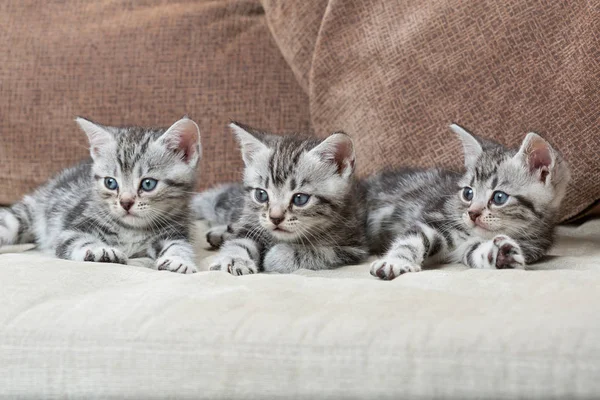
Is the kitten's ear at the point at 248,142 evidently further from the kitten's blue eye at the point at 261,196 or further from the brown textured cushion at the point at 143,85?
the brown textured cushion at the point at 143,85

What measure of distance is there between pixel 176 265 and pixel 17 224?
812 millimetres

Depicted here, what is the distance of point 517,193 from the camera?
7.54 ft

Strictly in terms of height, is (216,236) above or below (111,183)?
below

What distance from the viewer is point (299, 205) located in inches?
93.0

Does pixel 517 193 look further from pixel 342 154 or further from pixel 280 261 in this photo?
pixel 280 261

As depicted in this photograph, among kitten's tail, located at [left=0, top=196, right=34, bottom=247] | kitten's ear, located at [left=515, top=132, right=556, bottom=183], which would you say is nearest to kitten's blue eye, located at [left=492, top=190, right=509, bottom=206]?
kitten's ear, located at [left=515, top=132, right=556, bottom=183]

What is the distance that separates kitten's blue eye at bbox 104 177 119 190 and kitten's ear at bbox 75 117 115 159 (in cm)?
11

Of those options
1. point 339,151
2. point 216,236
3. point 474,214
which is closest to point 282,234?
point 339,151

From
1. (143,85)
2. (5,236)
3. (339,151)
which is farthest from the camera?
(143,85)

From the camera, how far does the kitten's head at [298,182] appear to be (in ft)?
7.67

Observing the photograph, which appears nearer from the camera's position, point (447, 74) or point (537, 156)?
point (537, 156)

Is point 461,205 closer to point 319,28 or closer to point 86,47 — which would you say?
point 319,28

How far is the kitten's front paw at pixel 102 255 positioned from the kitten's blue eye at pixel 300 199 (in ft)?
1.74

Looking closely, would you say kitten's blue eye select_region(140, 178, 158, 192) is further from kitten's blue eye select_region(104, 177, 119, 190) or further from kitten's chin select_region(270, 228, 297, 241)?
kitten's chin select_region(270, 228, 297, 241)
